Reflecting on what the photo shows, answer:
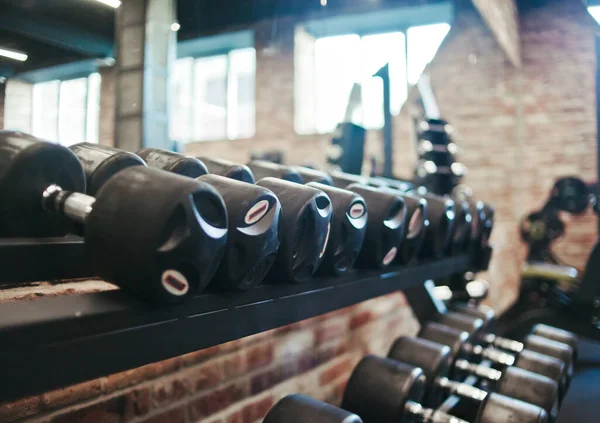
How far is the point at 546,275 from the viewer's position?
364 cm

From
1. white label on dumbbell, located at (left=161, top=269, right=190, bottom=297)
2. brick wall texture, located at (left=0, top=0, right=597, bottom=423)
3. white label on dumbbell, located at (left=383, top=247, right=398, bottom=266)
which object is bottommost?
white label on dumbbell, located at (left=383, top=247, right=398, bottom=266)

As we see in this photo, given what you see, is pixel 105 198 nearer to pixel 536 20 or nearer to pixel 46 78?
pixel 46 78

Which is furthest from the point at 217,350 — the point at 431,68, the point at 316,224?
the point at 431,68

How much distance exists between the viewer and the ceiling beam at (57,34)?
88 centimetres

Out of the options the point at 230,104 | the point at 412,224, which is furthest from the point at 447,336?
the point at 230,104

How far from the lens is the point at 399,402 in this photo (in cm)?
111

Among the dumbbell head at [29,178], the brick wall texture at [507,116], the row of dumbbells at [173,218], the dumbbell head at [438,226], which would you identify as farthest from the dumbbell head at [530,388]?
the brick wall texture at [507,116]

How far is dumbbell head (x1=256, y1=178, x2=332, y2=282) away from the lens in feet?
2.33

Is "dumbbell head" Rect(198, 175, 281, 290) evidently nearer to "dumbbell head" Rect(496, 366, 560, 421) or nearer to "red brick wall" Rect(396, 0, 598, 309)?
"dumbbell head" Rect(496, 366, 560, 421)

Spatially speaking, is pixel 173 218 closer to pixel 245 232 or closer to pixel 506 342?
pixel 245 232

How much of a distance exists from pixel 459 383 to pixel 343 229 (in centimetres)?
74

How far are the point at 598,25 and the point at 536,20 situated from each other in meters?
0.61

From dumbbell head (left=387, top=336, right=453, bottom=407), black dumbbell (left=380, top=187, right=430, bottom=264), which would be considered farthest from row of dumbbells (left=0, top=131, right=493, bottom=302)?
dumbbell head (left=387, top=336, right=453, bottom=407)

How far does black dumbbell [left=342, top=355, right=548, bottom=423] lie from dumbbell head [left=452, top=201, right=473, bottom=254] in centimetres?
48
